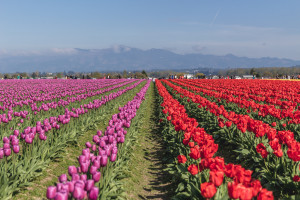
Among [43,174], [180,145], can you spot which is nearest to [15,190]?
[43,174]

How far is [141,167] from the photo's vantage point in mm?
7723

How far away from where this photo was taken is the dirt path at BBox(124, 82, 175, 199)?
19.9 ft

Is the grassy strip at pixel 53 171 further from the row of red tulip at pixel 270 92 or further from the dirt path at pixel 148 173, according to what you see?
the row of red tulip at pixel 270 92

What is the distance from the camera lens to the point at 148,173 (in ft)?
24.0

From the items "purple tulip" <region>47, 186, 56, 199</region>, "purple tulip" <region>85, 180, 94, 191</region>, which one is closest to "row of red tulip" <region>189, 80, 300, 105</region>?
"purple tulip" <region>85, 180, 94, 191</region>

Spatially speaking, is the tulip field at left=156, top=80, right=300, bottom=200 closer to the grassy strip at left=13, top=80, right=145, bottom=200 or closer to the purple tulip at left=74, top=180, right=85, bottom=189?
the purple tulip at left=74, top=180, right=85, bottom=189

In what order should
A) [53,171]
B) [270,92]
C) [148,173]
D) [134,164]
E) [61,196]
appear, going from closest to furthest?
[61,196] → [53,171] → [148,173] → [134,164] → [270,92]

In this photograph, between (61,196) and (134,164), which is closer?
(61,196)

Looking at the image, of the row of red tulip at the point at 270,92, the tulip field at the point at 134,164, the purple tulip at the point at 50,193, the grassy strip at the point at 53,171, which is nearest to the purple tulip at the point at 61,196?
the tulip field at the point at 134,164

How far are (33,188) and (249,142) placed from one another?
224 inches

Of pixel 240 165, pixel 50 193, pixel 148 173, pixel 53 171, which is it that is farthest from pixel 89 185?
pixel 148 173

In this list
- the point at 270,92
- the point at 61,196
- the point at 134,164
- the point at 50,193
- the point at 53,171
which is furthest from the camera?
the point at 270,92

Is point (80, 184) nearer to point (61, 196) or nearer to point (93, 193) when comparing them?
point (93, 193)

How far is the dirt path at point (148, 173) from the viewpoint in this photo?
239 inches
